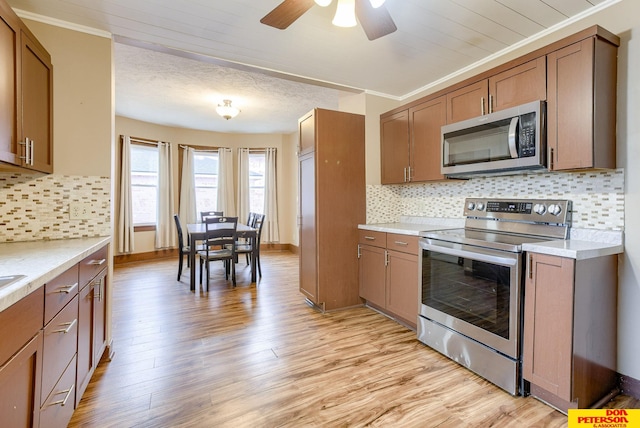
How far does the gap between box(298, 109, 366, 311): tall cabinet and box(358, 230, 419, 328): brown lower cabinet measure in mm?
155

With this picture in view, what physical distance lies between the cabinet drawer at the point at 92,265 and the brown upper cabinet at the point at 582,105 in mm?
2860

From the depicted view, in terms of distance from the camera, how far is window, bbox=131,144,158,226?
5.68 meters

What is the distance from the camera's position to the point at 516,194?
2436mm

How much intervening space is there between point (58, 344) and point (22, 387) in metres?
0.34

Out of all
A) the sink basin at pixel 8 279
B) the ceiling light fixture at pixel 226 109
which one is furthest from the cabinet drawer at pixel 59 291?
the ceiling light fixture at pixel 226 109

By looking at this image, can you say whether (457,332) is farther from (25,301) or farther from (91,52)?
(91,52)

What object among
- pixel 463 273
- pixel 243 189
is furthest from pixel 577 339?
pixel 243 189

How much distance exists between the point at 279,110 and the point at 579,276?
4466mm

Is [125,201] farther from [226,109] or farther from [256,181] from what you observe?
[226,109]

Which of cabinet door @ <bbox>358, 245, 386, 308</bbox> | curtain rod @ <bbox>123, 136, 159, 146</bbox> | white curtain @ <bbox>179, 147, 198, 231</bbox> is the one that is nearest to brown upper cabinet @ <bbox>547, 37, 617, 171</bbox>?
cabinet door @ <bbox>358, 245, 386, 308</bbox>

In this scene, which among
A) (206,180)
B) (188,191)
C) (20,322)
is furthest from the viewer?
(206,180)

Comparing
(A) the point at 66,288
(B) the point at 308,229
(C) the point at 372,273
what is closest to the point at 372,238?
(C) the point at 372,273

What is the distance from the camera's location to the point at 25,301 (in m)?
1.03

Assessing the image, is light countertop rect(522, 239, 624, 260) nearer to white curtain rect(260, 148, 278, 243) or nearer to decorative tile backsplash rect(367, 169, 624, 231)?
decorative tile backsplash rect(367, 169, 624, 231)
